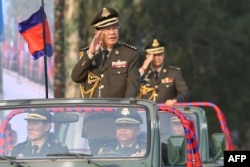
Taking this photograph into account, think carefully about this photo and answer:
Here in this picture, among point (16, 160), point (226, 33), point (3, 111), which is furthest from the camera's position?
point (226, 33)

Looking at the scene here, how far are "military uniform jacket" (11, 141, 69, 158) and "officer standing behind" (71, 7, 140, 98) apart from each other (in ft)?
7.28

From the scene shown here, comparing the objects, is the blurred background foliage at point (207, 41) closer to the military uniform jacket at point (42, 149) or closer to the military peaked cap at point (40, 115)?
the military peaked cap at point (40, 115)

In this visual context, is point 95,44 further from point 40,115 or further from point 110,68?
point 40,115

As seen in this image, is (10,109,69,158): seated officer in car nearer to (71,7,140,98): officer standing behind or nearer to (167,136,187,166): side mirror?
(167,136,187,166): side mirror

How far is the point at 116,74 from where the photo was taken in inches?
456

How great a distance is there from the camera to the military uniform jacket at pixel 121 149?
9062 millimetres

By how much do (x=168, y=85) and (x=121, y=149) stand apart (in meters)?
5.39

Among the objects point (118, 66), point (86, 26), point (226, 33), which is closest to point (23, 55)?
point (118, 66)

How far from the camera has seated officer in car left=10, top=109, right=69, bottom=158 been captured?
9102mm

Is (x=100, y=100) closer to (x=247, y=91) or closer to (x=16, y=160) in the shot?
(x=16, y=160)

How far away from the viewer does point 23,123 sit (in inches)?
372

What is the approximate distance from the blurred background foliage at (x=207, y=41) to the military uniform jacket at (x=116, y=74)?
74.9ft

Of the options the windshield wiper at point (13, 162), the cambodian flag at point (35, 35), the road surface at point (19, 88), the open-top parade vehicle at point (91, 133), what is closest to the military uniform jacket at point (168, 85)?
the road surface at point (19, 88)

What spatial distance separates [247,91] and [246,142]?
5.48ft
